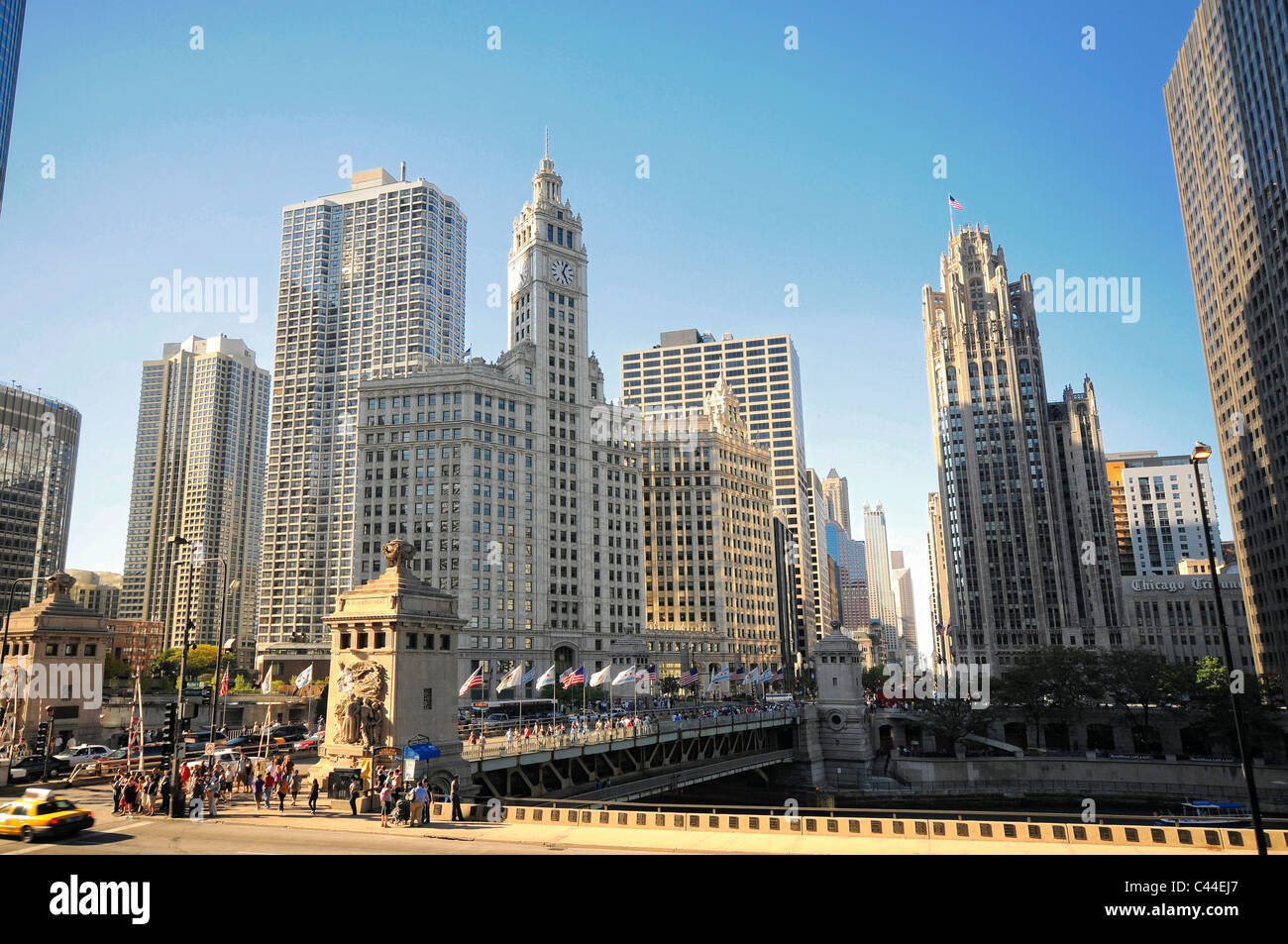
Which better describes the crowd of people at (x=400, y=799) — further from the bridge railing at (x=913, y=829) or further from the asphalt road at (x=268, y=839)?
the bridge railing at (x=913, y=829)

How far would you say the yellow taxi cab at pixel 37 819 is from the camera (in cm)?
2530

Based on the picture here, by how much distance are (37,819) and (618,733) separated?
126 feet

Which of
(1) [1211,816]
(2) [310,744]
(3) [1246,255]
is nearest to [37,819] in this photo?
(2) [310,744]

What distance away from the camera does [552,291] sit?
5276 inches

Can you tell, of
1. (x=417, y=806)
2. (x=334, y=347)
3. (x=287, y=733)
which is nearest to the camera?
(x=417, y=806)

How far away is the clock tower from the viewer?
132 meters

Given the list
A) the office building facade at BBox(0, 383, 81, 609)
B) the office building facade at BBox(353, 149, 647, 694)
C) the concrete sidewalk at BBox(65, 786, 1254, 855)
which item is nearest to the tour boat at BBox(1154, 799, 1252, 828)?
the concrete sidewalk at BBox(65, 786, 1254, 855)

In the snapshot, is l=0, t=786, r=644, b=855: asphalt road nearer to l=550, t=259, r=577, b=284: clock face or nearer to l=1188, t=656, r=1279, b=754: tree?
l=1188, t=656, r=1279, b=754: tree

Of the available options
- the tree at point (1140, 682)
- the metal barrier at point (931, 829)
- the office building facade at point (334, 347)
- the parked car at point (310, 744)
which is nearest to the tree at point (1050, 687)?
the tree at point (1140, 682)

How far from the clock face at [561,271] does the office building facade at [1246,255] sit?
96.8 meters

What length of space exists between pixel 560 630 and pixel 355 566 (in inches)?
1213

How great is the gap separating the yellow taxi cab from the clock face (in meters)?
116

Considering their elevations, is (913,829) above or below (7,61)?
below

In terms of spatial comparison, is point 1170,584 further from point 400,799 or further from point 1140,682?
point 400,799
